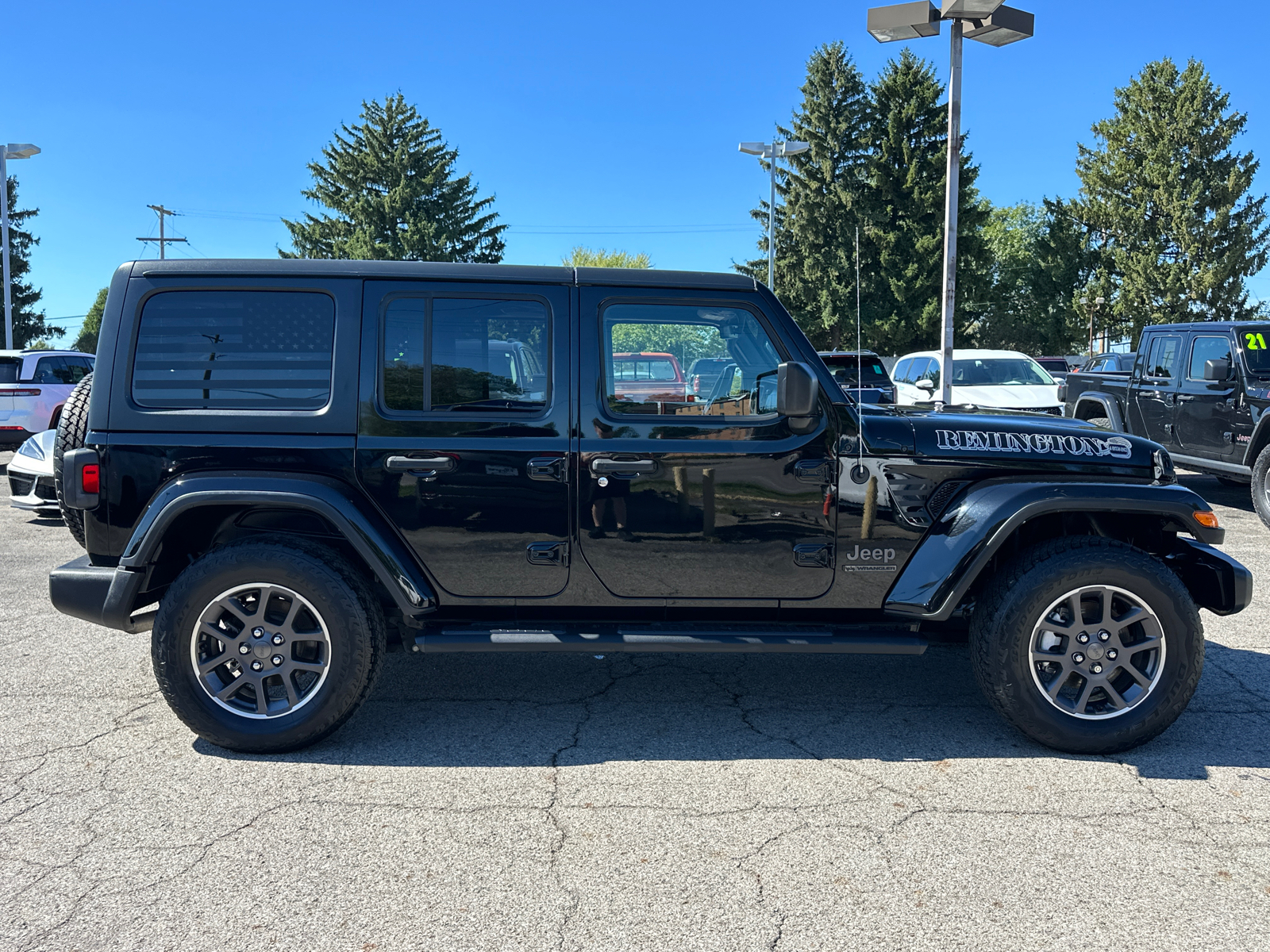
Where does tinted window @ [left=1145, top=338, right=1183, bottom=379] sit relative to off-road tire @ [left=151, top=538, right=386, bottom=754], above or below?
above

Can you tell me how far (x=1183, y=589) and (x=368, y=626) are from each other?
10.7 ft

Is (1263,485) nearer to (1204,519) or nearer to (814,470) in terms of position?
(1204,519)

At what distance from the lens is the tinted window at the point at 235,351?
3.84 metres

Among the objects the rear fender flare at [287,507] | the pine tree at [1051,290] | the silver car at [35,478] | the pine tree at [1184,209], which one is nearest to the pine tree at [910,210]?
the pine tree at [1051,290]

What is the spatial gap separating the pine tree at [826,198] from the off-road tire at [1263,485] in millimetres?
33331

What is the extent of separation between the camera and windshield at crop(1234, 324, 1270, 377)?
9.45m

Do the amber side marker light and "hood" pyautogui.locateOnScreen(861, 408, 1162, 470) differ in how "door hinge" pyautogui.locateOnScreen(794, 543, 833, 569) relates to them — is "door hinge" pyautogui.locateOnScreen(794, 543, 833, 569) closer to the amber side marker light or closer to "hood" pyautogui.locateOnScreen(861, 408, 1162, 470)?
"hood" pyautogui.locateOnScreen(861, 408, 1162, 470)

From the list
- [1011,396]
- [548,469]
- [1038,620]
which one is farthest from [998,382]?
[548,469]

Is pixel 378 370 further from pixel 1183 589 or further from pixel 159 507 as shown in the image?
pixel 1183 589

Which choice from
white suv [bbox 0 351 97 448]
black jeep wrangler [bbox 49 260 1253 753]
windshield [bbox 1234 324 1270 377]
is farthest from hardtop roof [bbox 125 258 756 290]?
white suv [bbox 0 351 97 448]

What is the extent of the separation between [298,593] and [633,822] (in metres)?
1.59

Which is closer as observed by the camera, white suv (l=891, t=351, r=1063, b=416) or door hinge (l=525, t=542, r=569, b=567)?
door hinge (l=525, t=542, r=569, b=567)

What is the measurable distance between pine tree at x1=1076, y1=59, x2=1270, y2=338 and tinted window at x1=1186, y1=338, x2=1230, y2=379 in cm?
3518

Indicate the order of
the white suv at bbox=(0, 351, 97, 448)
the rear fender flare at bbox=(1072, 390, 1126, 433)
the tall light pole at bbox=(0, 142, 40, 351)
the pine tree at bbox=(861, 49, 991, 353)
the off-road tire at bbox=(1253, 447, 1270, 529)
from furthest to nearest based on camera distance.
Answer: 1. the pine tree at bbox=(861, 49, 991, 353)
2. the tall light pole at bbox=(0, 142, 40, 351)
3. the white suv at bbox=(0, 351, 97, 448)
4. the rear fender flare at bbox=(1072, 390, 1126, 433)
5. the off-road tire at bbox=(1253, 447, 1270, 529)
